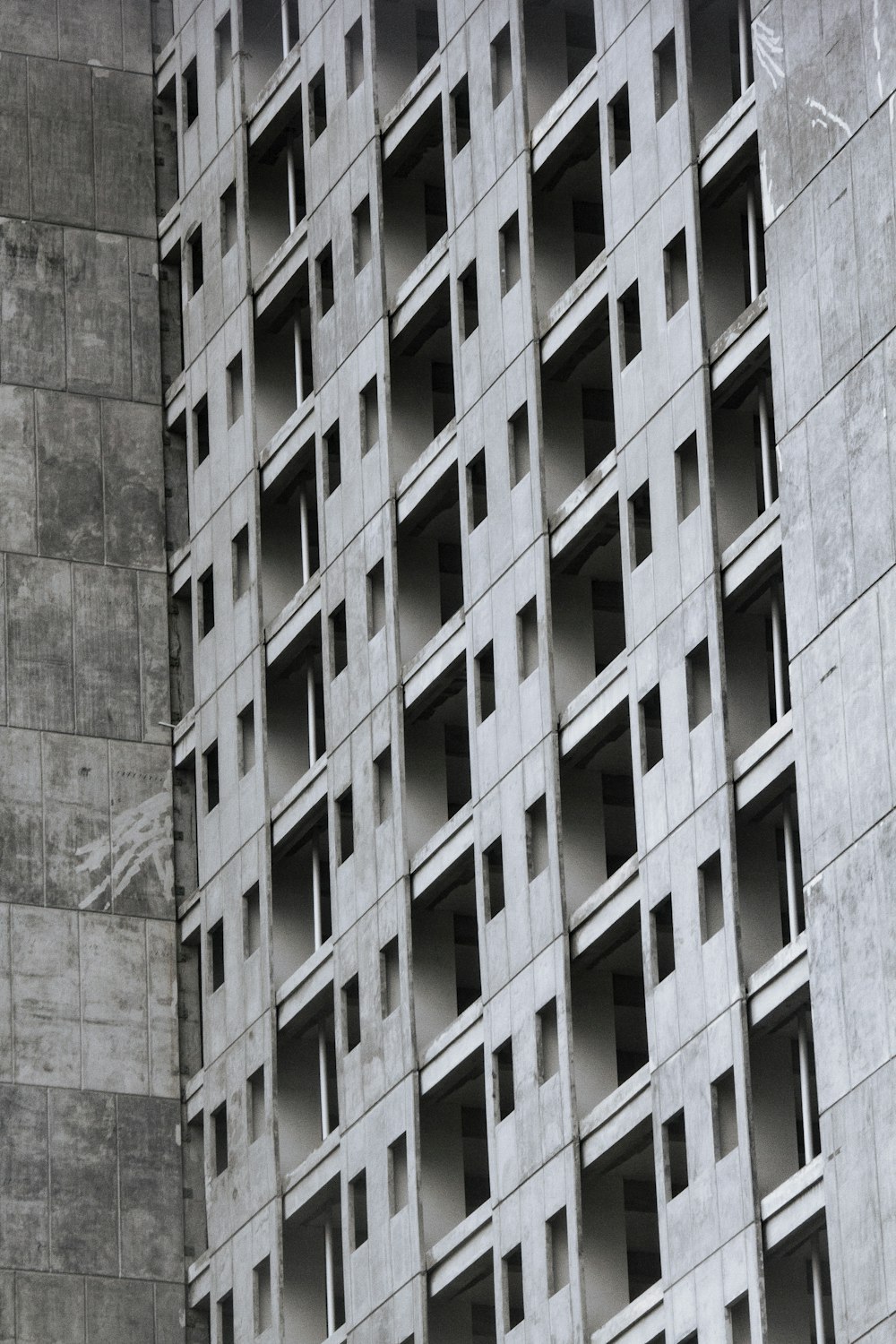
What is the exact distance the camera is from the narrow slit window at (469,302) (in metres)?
59.8

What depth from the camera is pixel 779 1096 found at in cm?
4825

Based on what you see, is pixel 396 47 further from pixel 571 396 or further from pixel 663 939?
pixel 663 939

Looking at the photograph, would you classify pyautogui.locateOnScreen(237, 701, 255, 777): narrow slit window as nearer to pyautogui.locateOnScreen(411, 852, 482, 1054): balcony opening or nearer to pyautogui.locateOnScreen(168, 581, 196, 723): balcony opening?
pyautogui.locateOnScreen(168, 581, 196, 723): balcony opening

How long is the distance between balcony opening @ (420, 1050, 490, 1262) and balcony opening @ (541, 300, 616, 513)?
9240 millimetres

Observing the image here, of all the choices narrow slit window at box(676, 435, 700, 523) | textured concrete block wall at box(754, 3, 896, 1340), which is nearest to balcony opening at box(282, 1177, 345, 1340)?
narrow slit window at box(676, 435, 700, 523)

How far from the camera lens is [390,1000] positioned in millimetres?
58812

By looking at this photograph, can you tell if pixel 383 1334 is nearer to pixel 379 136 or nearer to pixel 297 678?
pixel 297 678

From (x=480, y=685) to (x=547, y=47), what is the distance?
35.3ft

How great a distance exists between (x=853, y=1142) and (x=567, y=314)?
1660 centimetres

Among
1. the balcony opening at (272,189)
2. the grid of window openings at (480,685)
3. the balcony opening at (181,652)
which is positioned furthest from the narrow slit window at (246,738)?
the balcony opening at (272,189)

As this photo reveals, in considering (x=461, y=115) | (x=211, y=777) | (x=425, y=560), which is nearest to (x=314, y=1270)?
(x=211, y=777)

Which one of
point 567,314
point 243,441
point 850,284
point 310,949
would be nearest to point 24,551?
point 243,441

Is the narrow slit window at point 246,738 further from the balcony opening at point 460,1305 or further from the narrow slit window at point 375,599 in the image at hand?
the balcony opening at point 460,1305

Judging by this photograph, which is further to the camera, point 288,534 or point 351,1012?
point 288,534
